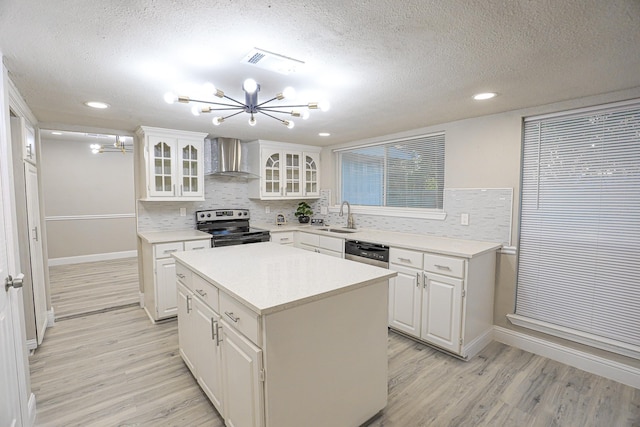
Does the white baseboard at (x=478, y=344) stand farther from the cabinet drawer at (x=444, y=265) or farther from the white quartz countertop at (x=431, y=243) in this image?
the white quartz countertop at (x=431, y=243)

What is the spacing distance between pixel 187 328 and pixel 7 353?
976 millimetres

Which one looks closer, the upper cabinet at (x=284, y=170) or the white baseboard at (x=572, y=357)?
the white baseboard at (x=572, y=357)

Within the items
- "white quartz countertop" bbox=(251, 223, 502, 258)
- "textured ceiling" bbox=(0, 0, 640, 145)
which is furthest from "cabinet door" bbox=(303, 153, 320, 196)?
"textured ceiling" bbox=(0, 0, 640, 145)

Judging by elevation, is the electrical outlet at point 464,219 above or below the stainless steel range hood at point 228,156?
below

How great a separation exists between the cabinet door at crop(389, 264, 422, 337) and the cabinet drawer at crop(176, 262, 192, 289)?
1.84m

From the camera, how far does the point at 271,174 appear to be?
4.38 meters

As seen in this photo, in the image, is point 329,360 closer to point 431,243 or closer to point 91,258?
point 431,243

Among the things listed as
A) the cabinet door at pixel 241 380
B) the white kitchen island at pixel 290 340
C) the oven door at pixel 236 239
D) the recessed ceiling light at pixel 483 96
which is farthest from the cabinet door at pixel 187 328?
the recessed ceiling light at pixel 483 96

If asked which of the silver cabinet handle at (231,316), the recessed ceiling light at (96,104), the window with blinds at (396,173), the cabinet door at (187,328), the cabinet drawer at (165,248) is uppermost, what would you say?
the recessed ceiling light at (96,104)

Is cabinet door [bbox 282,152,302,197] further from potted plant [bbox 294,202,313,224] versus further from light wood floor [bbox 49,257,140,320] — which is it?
light wood floor [bbox 49,257,140,320]

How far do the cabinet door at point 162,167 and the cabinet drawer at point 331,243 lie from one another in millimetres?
1840

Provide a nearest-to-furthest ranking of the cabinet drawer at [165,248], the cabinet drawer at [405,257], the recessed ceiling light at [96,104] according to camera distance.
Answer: the recessed ceiling light at [96,104]
the cabinet drawer at [405,257]
the cabinet drawer at [165,248]

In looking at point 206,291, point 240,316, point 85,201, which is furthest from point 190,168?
point 85,201

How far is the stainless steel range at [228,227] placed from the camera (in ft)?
12.1
